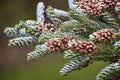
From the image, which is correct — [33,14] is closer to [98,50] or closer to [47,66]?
[47,66]

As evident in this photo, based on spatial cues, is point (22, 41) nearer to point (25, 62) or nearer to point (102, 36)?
point (102, 36)

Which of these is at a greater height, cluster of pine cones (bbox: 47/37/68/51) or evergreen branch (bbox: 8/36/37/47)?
evergreen branch (bbox: 8/36/37/47)

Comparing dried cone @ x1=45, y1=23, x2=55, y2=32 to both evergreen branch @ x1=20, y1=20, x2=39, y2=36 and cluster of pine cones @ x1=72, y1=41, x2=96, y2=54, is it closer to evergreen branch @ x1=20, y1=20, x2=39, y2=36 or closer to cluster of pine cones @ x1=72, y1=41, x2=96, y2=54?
evergreen branch @ x1=20, y1=20, x2=39, y2=36

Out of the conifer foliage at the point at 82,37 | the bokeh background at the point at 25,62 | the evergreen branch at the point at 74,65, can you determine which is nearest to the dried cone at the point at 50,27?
the conifer foliage at the point at 82,37

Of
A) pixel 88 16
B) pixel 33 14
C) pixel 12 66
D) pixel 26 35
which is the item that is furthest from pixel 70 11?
pixel 33 14

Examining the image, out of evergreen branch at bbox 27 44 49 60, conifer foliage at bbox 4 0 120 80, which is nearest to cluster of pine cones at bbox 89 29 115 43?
conifer foliage at bbox 4 0 120 80

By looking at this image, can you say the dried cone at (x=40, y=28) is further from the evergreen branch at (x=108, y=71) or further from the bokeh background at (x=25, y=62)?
the bokeh background at (x=25, y=62)

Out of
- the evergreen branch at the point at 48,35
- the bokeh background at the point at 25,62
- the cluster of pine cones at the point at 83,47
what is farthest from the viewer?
the bokeh background at the point at 25,62

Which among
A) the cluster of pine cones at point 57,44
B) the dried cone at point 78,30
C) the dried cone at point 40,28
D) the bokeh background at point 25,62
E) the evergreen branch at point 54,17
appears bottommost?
the cluster of pine cones at point 57,44

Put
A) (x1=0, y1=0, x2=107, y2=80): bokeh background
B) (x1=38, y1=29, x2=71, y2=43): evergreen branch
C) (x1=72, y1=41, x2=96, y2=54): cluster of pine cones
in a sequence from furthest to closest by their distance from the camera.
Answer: (x1=0, y1=0, x2=107, y2=80): bokeh background < (x1=38, y1=29, x2=71, y2=43): evergreen branch < (x1=72, y1=41, x2=96, y2=54): cluster of pine cones
